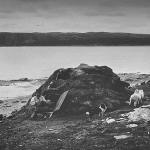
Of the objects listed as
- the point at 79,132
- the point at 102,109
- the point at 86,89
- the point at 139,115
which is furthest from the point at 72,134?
the point at 86,89

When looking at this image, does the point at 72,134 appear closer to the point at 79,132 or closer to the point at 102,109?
the point at 79,132

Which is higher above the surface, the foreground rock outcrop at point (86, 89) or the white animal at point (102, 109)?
the foreground rock outcrop at point (86, 89)

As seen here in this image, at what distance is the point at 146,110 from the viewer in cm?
1342

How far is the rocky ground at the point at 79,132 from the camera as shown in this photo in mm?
11133

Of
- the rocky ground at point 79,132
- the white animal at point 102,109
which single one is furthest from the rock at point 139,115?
the white animal at point 102,109

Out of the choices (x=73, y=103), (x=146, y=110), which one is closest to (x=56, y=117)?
(x=73, y=103)

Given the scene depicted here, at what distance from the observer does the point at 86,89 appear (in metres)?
16.3

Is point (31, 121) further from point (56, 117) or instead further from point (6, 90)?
point (6, 90)

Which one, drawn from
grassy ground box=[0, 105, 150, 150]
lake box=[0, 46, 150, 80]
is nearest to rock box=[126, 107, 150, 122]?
grassy ground box=[0, 105, 150, 150]

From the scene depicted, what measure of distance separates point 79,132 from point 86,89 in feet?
13.0

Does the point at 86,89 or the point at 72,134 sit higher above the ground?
the point at 86,89

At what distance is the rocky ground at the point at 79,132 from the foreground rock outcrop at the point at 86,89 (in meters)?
0.57

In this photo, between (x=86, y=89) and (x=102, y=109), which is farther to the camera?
(x=86, y=89)

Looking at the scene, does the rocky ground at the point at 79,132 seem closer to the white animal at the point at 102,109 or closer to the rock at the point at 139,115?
the rock at the point at 139,115
